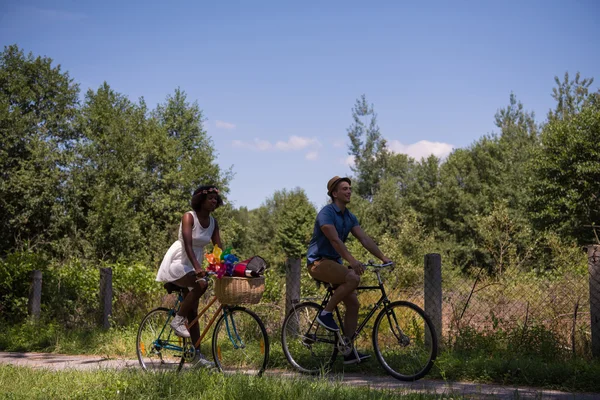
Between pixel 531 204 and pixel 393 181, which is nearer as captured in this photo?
pixel 531 204

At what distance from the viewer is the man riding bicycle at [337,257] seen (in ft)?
21.0

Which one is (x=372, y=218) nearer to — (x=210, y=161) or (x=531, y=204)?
(x=210, y=161)

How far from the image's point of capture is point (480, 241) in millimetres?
47000

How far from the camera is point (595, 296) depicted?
6.73 metres

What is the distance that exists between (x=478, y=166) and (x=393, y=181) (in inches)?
311

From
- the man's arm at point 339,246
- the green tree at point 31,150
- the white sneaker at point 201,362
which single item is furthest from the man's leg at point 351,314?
the green tree at point 31,150

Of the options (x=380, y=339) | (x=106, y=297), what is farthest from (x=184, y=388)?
(x=106, y=297)

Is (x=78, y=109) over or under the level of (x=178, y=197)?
over

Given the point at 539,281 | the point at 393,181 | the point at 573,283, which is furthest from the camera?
the point at 393,181

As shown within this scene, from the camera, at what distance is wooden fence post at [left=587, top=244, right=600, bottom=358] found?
6.64 m

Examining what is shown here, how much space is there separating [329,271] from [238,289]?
1116mm

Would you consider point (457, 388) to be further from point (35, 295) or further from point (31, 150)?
point (31, 150)

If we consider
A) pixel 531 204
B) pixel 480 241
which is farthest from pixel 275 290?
pixel 480 241

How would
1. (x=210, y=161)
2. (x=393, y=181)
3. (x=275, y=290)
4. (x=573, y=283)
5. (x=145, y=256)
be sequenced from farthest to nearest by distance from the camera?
(x=393, y=181) < (x=210, y=161) < (x=145, y=256) < (x=275, y=290) < (x=573, y=283)
